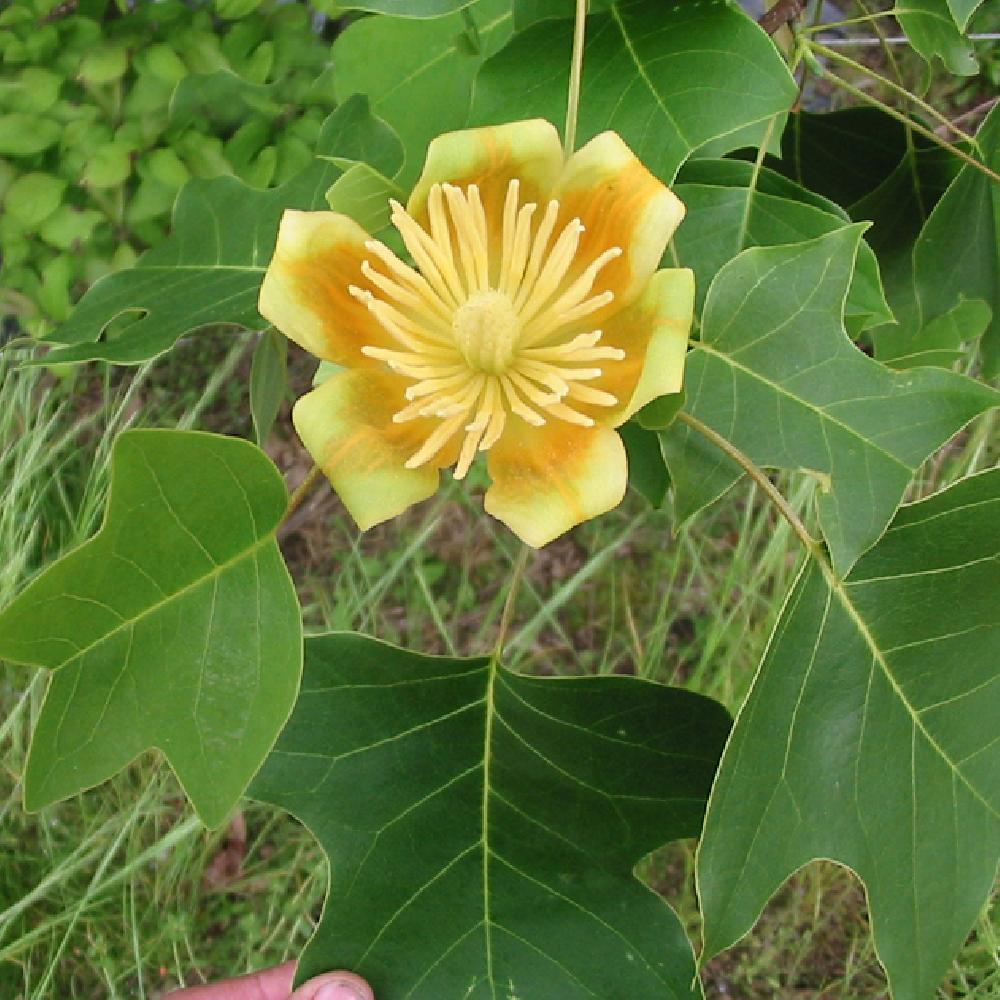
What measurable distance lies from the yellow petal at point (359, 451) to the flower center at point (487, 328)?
0.21 feet

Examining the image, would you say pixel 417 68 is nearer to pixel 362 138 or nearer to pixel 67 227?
pixel 362 138

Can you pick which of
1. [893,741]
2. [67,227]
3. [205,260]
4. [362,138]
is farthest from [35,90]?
[893,741]

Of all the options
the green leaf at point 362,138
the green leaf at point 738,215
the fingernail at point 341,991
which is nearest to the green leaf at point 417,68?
the green leaf at point 362,138

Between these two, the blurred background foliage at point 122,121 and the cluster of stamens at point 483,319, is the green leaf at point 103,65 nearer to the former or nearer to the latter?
the blurred background foliage at point 122,121

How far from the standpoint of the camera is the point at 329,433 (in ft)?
2.07

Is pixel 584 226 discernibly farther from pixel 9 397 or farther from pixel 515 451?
pixel 9 397

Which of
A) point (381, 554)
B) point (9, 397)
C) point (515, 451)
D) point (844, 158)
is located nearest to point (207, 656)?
point (515, 451)

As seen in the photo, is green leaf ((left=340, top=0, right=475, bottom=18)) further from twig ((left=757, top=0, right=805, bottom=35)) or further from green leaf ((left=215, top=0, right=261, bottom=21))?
green leaf ((left=215, top=0, right=261, bottom=21))

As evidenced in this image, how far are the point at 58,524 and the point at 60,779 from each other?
1093 mm

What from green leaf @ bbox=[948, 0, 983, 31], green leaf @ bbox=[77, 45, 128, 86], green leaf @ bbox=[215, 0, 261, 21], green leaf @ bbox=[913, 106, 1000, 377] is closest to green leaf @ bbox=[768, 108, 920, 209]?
green leaf @ bbox=[913, 106, 1000, 377]

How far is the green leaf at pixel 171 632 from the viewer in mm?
635

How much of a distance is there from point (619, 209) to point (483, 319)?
10 centimetres

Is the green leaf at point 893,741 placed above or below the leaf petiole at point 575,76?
below

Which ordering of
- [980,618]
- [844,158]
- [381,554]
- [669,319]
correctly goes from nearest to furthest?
1. [669,319]
2. [980,618]
3. [844,158]
4. [381,554]
